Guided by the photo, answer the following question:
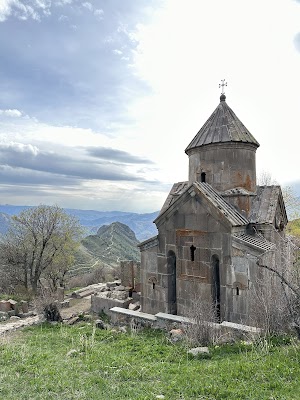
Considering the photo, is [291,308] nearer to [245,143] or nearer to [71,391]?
[71,391]

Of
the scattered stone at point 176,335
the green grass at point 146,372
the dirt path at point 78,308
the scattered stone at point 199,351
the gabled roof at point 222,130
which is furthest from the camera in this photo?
the dirt path at point 78,308

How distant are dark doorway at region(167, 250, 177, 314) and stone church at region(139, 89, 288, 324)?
0.03m

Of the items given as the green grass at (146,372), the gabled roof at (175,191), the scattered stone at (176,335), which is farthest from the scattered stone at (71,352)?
the gabled roof at (175,191)

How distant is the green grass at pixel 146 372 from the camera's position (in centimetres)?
394

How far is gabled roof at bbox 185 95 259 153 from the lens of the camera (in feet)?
30.0

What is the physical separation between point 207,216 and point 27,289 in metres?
12.9

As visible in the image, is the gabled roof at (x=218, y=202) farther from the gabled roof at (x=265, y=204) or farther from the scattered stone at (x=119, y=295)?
the scattered stone at (x=119, y=295)

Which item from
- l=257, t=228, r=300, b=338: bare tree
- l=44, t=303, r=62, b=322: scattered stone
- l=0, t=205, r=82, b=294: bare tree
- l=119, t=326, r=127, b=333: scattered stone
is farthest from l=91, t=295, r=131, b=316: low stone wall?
l=0, t=205, r=82, b=294: bare tree

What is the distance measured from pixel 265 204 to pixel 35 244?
1328 centimetres

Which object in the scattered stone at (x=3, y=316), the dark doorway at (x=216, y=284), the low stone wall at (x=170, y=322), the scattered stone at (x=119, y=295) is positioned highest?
the dark doorway at (x=216, y=284)

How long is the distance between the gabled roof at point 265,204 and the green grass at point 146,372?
12.8 feet

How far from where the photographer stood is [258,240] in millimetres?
8039

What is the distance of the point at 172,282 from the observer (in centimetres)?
910

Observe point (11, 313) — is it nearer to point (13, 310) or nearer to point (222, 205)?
point (13, 310)
